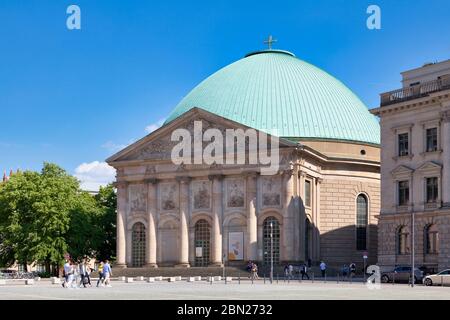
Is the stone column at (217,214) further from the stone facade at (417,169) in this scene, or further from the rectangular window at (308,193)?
the stone facade at (417,169)

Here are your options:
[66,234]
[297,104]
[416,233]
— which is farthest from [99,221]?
[416,233]

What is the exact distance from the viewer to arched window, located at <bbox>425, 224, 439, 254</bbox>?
6088cm

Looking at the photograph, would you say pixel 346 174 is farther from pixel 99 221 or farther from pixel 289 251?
pixel 99 221

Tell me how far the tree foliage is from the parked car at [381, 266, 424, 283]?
1499 inches

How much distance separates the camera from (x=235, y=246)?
3145 inches

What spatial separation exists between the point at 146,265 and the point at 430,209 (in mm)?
33736

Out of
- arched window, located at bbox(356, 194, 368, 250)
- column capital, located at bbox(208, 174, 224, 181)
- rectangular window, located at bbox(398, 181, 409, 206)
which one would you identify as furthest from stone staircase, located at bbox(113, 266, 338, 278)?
rectangular window, located at bbox(398, 181, 409, 206)

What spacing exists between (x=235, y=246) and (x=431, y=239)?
2384 centimetres

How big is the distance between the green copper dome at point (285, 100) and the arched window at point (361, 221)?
7098mm

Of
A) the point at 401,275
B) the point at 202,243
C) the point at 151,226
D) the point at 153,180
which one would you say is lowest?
the point at 401,275

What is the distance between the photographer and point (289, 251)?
76.9 metres

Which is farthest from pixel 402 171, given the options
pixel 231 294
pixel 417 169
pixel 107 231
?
pixel 107 231

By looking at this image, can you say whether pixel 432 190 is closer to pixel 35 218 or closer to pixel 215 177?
pixel 215 177

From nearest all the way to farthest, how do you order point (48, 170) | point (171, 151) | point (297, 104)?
point (171, 151)
point (297, 104)
point (48, 170)
